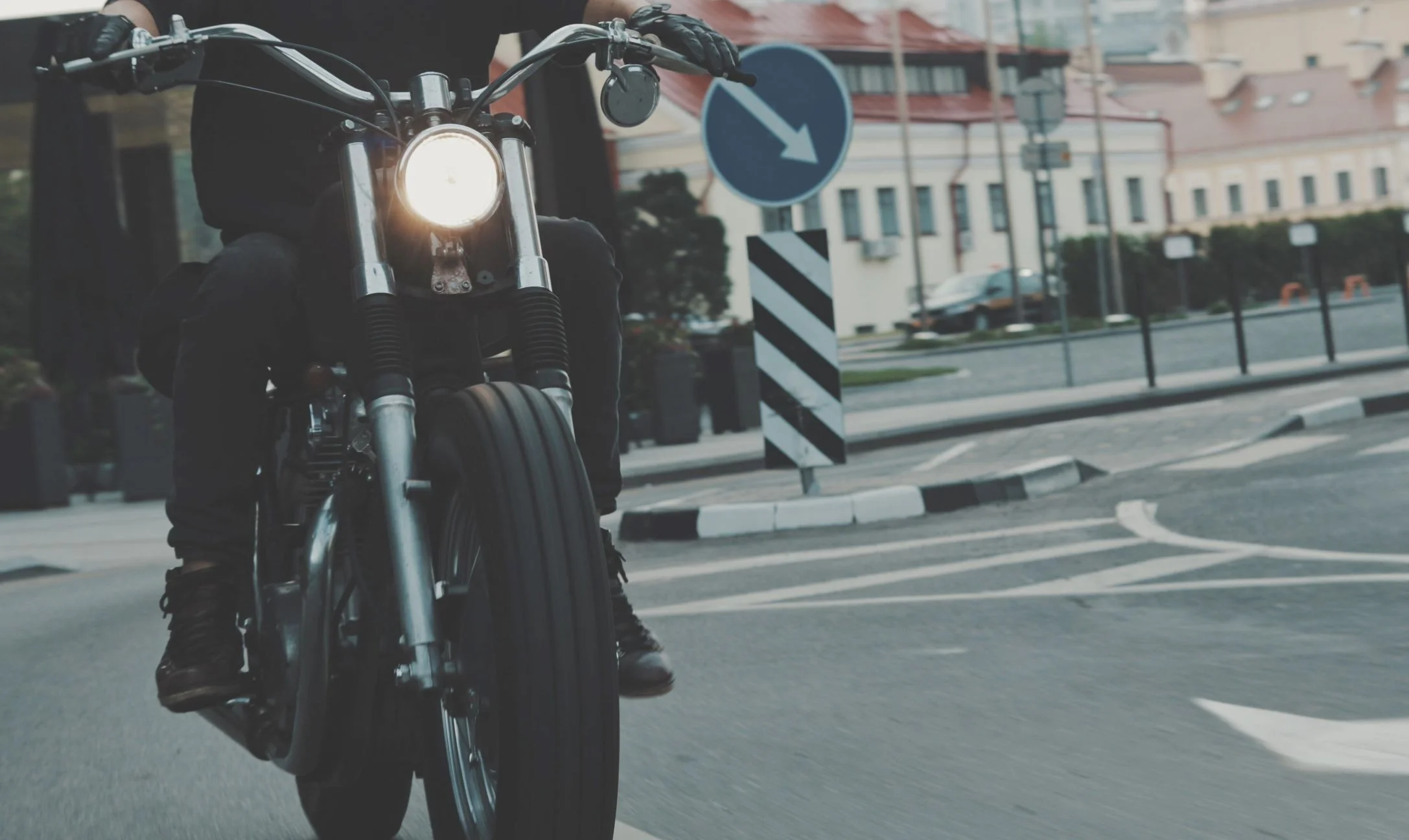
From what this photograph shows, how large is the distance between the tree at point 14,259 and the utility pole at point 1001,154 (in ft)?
71.7

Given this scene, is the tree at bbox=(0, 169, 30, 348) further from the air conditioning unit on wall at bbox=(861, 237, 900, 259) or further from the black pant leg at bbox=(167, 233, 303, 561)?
the black pant leg at bbox=(167, 233, 303, 561)

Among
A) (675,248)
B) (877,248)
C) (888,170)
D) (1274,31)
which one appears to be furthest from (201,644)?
(1274,31)

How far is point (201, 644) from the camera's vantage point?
12.1ft

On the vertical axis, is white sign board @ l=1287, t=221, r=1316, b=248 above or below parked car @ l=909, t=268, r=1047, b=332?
above

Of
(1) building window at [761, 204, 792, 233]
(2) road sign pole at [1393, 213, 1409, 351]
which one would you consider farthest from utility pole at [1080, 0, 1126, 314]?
(1) building window at [761, 204, 792, 233]

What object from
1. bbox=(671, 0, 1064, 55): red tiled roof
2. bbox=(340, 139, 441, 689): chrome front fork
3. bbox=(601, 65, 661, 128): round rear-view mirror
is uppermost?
bbox=(671, 0, 1064, 55): red tiled roof

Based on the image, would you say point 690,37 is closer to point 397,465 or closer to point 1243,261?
point 397,465

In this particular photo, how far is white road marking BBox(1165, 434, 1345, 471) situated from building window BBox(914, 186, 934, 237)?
52.3 metres

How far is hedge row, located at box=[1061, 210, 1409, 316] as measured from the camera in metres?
50.8

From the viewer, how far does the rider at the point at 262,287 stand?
12.0ft

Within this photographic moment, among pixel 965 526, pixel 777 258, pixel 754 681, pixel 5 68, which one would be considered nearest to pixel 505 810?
pixel 754 681

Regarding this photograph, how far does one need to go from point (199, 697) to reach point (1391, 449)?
27.0 feet

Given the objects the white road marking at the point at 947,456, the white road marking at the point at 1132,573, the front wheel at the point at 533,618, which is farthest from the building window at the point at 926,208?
the front wheel at the point at 533,618

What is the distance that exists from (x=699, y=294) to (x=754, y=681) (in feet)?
107
